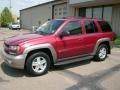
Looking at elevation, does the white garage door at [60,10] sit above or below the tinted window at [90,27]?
above

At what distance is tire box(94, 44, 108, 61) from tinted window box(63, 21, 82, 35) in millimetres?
1419

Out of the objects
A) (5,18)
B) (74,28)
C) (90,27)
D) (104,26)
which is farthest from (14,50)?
(5,18)

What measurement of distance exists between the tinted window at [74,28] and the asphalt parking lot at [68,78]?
4.37 ft

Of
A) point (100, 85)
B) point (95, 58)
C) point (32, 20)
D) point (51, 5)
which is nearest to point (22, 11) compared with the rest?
point (32, 20)

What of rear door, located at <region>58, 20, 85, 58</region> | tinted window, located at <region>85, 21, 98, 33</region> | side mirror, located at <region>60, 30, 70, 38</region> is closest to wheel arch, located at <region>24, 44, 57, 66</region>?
rear door, located at <region>58, 20, 85, 58</region>

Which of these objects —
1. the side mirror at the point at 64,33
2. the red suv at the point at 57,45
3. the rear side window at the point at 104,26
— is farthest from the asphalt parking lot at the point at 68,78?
the rear side window at the point at 104,26

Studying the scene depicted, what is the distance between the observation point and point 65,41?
6875 mm

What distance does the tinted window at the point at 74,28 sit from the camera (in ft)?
23.4

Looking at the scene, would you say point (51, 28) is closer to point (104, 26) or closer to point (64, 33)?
point (64, 33)

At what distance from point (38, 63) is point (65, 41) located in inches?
48.4

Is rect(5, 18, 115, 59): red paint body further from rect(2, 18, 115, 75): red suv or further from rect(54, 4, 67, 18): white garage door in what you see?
rect(54, 4, 67, 18): white garage door

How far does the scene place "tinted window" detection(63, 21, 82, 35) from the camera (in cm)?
712

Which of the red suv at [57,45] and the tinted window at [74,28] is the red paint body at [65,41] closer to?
the red suv at [57,45]

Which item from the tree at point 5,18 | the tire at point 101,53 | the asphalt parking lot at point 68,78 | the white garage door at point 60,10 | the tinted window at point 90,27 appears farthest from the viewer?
the tree at point 5,18
